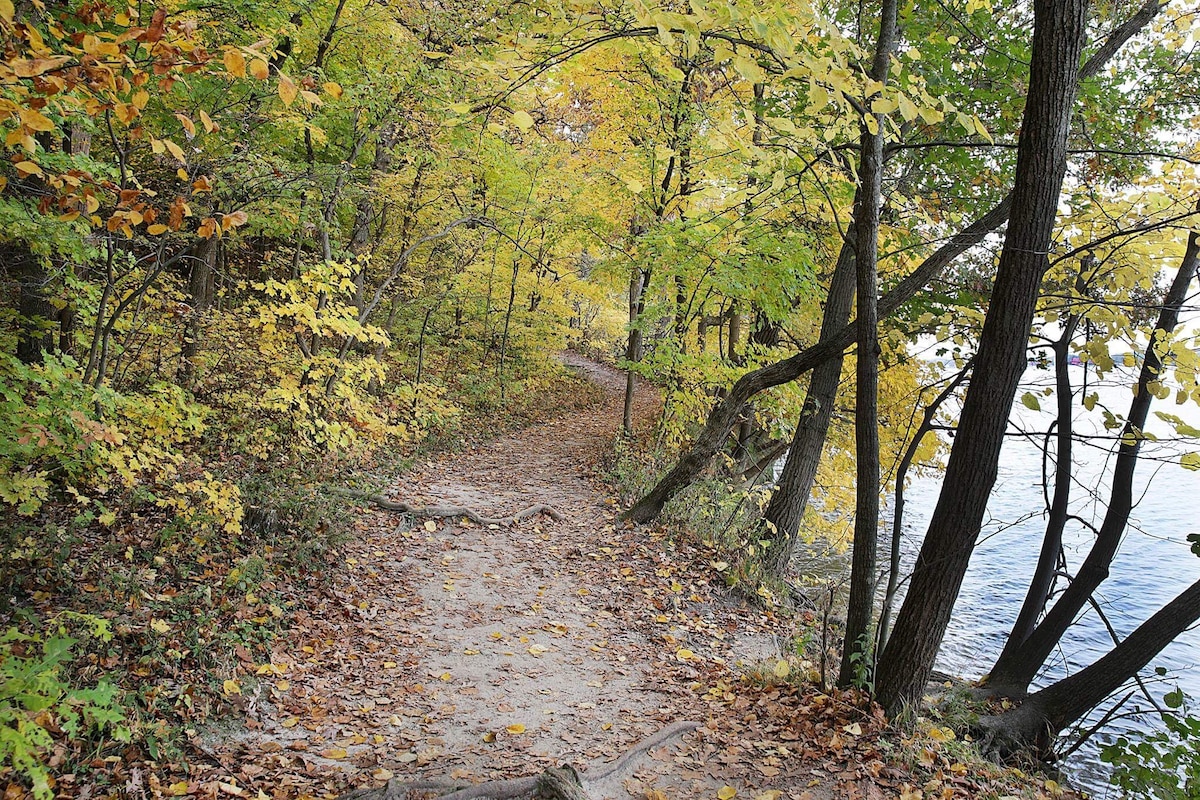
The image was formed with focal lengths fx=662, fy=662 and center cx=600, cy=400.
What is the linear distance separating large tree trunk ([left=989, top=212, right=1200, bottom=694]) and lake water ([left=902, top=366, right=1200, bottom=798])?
0.80 feet

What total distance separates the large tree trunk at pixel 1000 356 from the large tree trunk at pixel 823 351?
2.95 feet

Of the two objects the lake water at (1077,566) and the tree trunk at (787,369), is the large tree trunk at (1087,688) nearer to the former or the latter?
the lake water at (1077,566)

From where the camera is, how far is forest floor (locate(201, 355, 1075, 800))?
3785 mm

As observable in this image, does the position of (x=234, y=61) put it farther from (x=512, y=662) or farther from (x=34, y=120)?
(x=512, y=662)

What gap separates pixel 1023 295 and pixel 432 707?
4.58 m

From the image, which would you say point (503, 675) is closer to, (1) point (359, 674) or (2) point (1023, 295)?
(1) point (359, 674)

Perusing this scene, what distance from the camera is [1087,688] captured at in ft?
16.9

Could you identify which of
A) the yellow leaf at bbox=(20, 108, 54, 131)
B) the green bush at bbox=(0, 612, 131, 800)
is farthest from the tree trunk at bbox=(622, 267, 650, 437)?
the yellow leaf at bbox=(20, 108, 54, 131)

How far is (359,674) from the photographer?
16.0ft

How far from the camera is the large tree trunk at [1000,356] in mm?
3598

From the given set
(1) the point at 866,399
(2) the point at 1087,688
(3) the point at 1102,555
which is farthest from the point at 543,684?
(3) the point at 1102,555

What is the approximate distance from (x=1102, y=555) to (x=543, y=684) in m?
4.87

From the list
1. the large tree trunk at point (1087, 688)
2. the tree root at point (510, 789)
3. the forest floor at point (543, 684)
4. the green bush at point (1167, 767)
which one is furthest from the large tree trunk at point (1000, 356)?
the tree root at point (510, 789)

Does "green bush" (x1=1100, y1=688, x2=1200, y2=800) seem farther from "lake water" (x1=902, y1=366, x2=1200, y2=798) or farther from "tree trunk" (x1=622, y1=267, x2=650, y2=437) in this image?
"tree trunk" (x1=622, y1=267, x2=650, y2=437)
